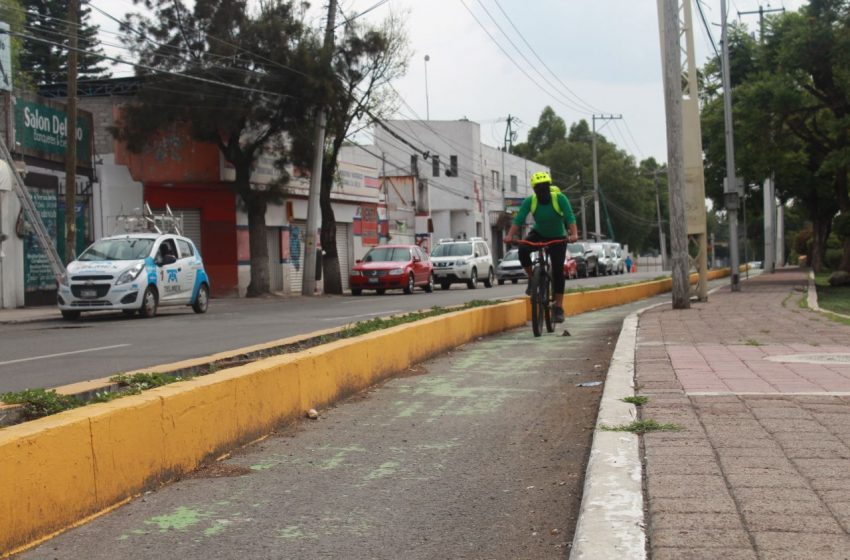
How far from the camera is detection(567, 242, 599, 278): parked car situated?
151 feet

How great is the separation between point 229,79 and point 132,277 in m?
12.3

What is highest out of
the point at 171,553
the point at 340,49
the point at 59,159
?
the point at 340,49

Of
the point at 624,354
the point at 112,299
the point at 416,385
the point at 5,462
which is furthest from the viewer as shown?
the point at 112,299

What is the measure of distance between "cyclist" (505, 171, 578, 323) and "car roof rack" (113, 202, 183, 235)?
15.7 metres

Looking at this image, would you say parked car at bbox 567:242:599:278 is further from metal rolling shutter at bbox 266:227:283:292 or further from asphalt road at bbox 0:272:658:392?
asphalt road at bbox 0:272:658:392

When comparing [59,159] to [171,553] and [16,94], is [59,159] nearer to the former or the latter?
[16,94]

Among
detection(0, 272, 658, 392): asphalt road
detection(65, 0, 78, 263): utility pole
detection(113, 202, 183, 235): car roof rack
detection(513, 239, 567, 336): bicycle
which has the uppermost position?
detection(65, 0, 78, 263): utility pole

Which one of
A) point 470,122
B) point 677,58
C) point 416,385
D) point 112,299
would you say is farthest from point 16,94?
point 470,122

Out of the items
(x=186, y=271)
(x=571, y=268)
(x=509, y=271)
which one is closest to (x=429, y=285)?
(x=509, y=271)

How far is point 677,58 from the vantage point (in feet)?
51.2

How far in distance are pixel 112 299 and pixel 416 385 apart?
11.2m

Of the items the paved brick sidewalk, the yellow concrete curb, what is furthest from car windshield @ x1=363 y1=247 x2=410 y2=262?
the yellow concrete curb

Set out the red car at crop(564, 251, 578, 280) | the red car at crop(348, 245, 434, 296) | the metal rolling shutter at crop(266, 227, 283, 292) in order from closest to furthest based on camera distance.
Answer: the red car at crop(348, 245, 434, 296) → the metal rolling shutter at crop(266, 227, 283, 292) → the red car at crop(564, 251, 578, 280)

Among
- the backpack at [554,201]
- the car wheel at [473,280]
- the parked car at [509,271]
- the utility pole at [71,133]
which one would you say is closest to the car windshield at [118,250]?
the utility pole at [71,133]
